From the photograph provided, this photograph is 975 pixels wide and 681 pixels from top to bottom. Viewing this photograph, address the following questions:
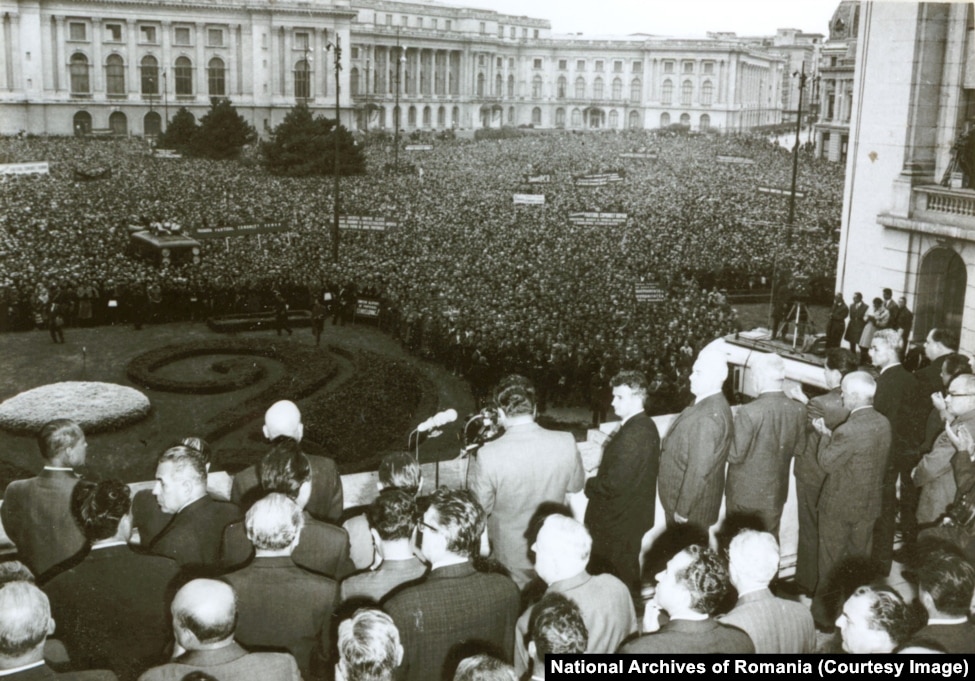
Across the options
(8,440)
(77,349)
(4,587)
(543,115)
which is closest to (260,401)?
(8,440)

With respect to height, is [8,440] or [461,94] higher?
[461,94]

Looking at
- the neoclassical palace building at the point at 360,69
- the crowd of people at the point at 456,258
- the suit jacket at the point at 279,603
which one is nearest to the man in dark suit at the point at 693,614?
the suit jacket at the point at 279,603

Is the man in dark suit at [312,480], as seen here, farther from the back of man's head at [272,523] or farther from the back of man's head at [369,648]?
the back of man's head at [369,648]

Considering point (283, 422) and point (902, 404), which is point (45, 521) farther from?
point (902, 404)

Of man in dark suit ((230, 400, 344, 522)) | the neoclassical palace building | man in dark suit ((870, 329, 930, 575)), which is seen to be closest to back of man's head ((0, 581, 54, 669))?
man in dark suit ((230, 400, 344, 522))

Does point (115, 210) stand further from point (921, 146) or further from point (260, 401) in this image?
point (921, 146)

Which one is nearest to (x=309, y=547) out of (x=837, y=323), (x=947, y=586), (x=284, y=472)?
(x=284, y=472)
